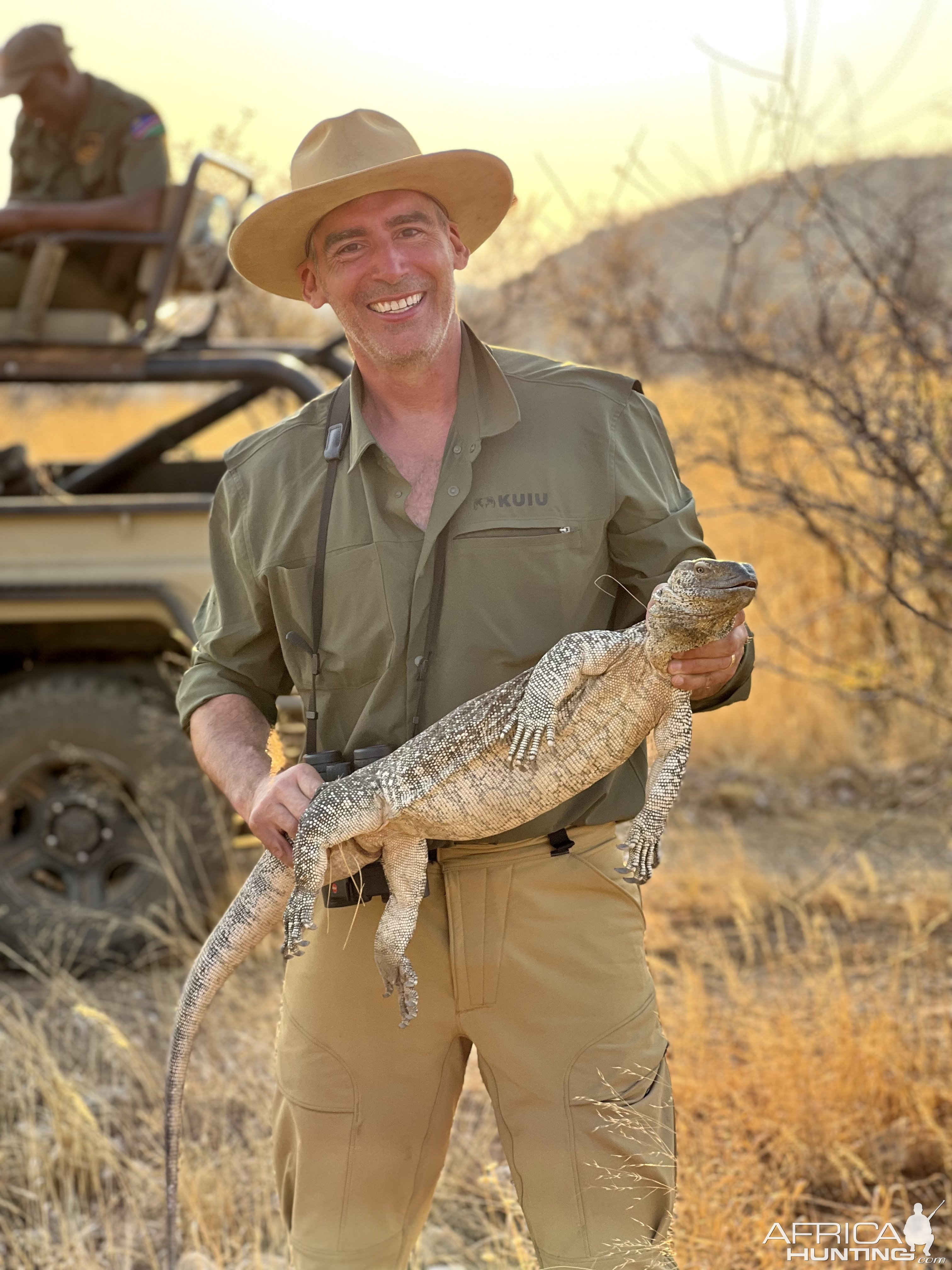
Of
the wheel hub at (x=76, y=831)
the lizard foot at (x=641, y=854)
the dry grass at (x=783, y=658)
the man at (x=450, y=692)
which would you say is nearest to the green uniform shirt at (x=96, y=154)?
the dry grass at (x=783, y=658)

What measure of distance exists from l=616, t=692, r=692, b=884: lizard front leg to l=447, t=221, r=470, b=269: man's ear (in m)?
1.13

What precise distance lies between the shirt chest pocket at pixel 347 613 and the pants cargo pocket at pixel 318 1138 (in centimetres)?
76

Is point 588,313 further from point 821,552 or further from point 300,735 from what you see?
point 300,735

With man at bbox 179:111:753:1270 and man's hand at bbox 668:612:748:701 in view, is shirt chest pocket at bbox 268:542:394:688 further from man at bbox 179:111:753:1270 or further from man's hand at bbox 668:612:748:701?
man's hand at bbox 668:612:748:701

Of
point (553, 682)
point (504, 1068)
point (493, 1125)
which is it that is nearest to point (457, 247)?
point (553, 682)

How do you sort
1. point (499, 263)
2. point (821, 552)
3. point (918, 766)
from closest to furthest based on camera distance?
point (918, 766) < point (821, 552) < point (499, 263)

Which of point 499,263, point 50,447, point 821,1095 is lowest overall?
point 821,1095

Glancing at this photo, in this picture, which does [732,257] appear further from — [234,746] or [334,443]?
[234,746]

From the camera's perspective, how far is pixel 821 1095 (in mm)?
3734

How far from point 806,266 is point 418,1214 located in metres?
4.44

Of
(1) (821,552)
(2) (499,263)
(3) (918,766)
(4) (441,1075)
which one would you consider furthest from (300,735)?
(2) (499,263)

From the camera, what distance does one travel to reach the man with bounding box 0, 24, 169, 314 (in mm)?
5488

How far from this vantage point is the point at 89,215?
18.0ft

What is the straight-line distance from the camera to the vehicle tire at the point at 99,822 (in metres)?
5.18
